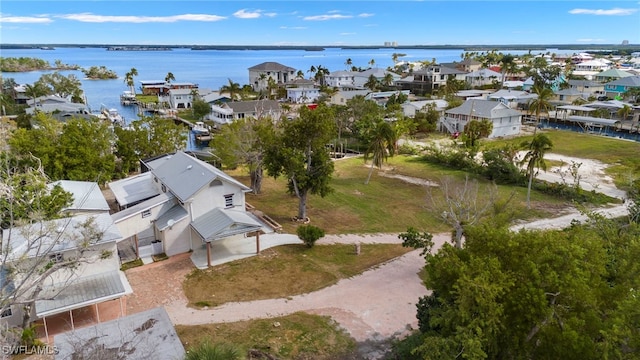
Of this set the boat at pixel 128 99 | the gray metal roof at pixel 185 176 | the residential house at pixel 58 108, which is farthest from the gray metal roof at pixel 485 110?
the boat at pixel 128 99

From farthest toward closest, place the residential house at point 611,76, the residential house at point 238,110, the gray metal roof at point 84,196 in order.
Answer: the residential house at point 611,76
the residential house at point 238,110
the gray metal roof at point 84,196

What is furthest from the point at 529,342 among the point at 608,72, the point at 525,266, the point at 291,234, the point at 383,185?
the point at 608,72

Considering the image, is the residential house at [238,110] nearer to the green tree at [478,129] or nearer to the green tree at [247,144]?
the green tree at [478,129]

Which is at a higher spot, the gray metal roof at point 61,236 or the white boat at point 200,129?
the gray metal roof at point 61,236

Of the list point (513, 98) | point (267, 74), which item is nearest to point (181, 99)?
point (267, 74)

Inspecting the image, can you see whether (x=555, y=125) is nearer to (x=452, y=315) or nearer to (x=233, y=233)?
(x=233, y=233)

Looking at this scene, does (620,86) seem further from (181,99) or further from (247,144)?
(181,99)
